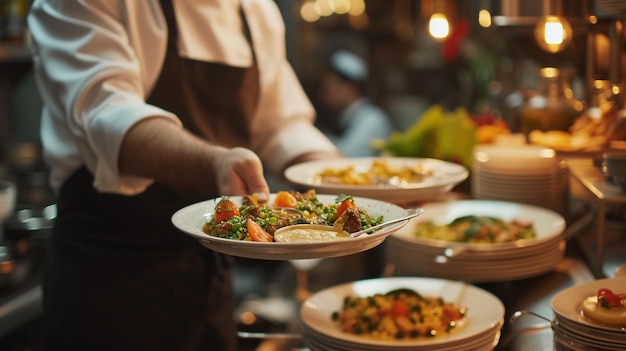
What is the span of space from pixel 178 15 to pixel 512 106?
1552 millimetres

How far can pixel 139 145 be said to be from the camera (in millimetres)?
1523

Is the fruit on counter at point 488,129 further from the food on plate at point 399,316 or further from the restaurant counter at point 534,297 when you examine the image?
the food on plate at point 399,316

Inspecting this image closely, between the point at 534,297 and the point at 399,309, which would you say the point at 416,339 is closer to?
the point at 399,309

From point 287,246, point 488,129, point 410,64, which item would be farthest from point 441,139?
point 410,64

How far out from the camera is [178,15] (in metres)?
1.91

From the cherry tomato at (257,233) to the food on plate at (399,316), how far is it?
397mm

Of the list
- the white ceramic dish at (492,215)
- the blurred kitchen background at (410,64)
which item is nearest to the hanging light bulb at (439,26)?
the blurred kitchen background at (410,64)

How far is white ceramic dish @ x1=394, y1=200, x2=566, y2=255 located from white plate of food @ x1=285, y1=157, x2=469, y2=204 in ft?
0.55

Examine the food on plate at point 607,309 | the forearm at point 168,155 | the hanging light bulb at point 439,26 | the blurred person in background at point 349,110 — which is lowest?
the blurred person in background at point 349,110

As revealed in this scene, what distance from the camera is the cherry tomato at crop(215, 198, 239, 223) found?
121 centimetres

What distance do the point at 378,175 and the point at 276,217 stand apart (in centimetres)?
65

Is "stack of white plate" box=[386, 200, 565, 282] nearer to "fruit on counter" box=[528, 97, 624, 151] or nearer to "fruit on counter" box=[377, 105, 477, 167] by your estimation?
"fruit on counter" box=[528, 97, 624, 151]

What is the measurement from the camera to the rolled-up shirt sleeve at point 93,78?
1.59m

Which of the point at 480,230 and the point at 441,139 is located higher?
the point at 441,139
